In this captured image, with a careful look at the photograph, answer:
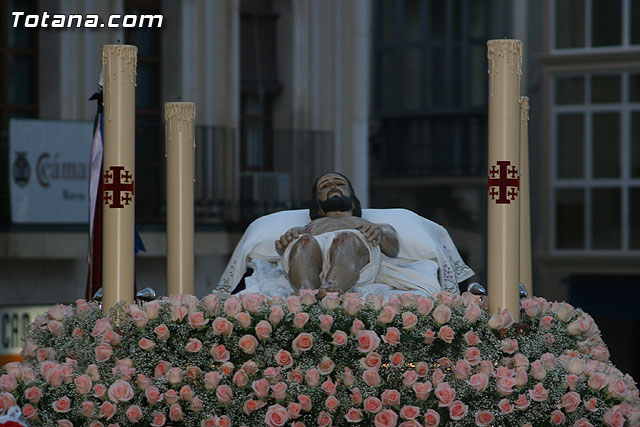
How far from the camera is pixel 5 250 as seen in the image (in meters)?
9.08

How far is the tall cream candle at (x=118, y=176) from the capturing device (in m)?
3.48

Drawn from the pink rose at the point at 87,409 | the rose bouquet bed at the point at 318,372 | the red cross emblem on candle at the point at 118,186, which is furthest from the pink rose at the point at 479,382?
the red cross emblem on candle at the point at 118,186

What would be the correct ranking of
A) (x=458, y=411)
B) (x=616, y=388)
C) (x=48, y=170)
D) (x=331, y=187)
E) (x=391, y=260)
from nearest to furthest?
(x=458, y=411) < (x=616, y=388) < (x=391, y=260) < (x=331, y=187) < (x=48, y=170)

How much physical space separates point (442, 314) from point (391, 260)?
1.43 metres

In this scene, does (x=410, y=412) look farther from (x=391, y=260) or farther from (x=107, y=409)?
(x=391, y=260)

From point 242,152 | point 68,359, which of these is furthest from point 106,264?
point 242,152

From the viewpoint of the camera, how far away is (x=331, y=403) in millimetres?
3121

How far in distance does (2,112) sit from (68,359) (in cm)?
665

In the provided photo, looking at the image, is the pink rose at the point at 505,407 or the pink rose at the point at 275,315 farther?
the pink rose at the point at 275,315

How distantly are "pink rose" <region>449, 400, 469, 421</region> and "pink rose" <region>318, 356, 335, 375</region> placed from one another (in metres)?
0.35

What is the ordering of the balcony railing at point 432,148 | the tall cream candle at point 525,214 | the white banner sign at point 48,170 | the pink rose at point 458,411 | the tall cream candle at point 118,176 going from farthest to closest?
the balcony railing at point 432,148 → the white banner sign at point 48,170 → the tall cream candle at point 525,214 → the tall cream candle at point 118,176 → the pink rose at point 458,411

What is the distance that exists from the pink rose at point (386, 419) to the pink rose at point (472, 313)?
37cm

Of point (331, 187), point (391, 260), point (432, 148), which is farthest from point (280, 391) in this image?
point (432, 148)

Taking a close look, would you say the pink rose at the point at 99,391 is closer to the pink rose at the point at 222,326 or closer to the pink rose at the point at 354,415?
the pink rose at the point at 222,326
